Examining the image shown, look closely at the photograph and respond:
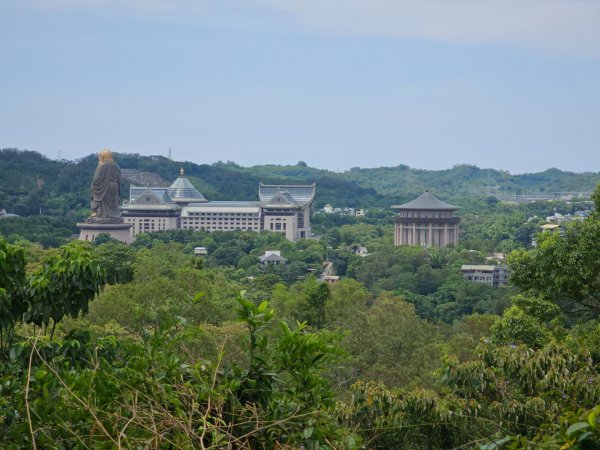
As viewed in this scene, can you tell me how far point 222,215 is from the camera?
78688 mm

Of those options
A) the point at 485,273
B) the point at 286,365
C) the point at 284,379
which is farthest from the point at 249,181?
the point at 286,365

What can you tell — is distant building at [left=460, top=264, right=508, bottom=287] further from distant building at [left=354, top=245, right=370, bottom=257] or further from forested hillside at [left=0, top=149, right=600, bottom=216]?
forested hillside at [left=0, top=149, right=600, bottom=216]

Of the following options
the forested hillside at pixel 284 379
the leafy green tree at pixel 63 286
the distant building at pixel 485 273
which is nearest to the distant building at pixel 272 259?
the distant building at pixel 485 273

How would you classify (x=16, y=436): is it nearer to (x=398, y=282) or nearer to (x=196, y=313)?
(x=196, y=313)

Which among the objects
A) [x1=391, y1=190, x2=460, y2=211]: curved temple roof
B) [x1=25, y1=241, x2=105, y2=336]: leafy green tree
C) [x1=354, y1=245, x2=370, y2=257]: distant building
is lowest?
[x1=354, y1=245, x2=370, y2=257]: distant building

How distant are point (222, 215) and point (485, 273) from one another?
96.1 ft

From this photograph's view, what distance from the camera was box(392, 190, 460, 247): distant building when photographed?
73875mm

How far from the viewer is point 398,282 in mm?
47406

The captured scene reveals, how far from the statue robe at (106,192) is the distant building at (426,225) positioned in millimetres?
21607

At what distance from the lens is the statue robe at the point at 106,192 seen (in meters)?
58.0

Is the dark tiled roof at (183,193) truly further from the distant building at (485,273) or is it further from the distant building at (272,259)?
the distant building at (485,273)

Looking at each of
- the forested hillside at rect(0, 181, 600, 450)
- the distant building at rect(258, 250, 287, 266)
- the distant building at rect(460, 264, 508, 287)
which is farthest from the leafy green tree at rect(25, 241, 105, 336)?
the distant building at rect(258, 250, 287, 266)

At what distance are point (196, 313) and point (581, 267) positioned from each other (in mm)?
14236

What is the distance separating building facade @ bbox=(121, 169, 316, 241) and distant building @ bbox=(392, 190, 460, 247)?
25.9 ft
